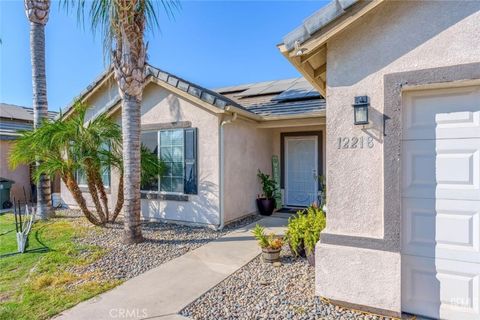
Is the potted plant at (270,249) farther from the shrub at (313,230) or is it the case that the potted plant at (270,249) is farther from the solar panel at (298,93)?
the solar panel at (298,93)

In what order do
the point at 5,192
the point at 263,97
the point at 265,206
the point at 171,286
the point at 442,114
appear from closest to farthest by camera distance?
the point at 442,114, the point at 171,286, the point at 265,206, the point at 5,192, the point at 263,97

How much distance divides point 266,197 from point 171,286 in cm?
631

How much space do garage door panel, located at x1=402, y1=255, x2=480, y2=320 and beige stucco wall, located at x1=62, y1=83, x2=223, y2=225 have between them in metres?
5.55

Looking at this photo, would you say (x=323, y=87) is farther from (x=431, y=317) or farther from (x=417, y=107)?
(x=431, y=317)

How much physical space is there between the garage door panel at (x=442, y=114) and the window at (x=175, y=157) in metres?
6.28

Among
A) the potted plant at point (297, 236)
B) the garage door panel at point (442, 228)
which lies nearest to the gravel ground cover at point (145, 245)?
the potted plant at point (297, 236)

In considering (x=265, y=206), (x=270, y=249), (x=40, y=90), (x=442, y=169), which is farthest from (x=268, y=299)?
(x=40, y=90)

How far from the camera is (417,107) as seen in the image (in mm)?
3809

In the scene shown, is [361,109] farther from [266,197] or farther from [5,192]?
[5,192]

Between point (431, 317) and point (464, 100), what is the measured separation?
286 cm

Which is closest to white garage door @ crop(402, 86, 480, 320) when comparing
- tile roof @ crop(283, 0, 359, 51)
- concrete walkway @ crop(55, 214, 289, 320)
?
tile roof @ crop(283, 0, 359, 51)

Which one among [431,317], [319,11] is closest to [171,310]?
[431,317]

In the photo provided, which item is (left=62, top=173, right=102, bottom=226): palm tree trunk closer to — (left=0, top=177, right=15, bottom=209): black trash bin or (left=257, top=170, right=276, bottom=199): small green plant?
(left=257, top=170, right=276, bottom=199): small green plant

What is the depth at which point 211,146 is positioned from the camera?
8680 millimetres
